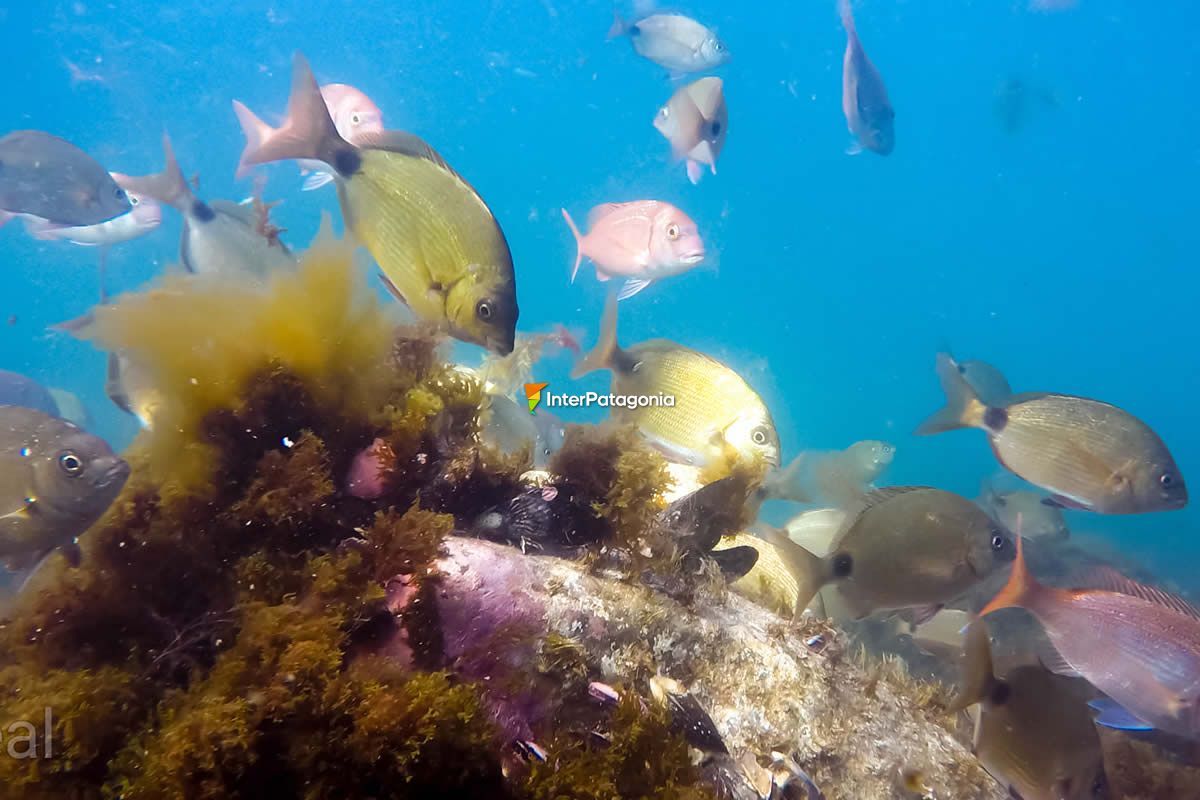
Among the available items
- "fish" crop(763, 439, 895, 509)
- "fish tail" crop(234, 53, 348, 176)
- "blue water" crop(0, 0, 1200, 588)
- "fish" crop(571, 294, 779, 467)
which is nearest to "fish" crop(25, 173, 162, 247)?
"fish tail" crop(234, 53, 348, 176)

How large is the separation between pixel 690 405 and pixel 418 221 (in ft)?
6.53

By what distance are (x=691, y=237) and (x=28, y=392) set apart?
27.2ft

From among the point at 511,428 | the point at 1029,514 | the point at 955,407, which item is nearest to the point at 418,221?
the point at 511,428

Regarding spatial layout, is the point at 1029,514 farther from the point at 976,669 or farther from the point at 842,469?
the point at 976,669

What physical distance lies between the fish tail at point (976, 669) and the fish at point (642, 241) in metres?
3.96

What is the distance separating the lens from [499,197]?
76.5 metres

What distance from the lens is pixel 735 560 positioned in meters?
3.07

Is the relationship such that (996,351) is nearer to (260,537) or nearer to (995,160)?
(995,160)

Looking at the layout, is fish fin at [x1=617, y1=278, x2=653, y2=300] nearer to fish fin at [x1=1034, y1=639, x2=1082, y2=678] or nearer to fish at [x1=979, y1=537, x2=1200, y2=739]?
fish at [x1=979, y1=537, x2=1200, y2=739]

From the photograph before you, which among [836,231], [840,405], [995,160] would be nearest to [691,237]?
[840,405]

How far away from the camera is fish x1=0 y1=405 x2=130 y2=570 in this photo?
6.93 ft

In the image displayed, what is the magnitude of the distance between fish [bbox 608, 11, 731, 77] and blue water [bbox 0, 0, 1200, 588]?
43.2 metres

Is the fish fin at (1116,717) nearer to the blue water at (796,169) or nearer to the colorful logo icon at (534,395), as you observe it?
the colorful logo icon at (534,395)

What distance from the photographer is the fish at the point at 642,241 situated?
5.97 meters
